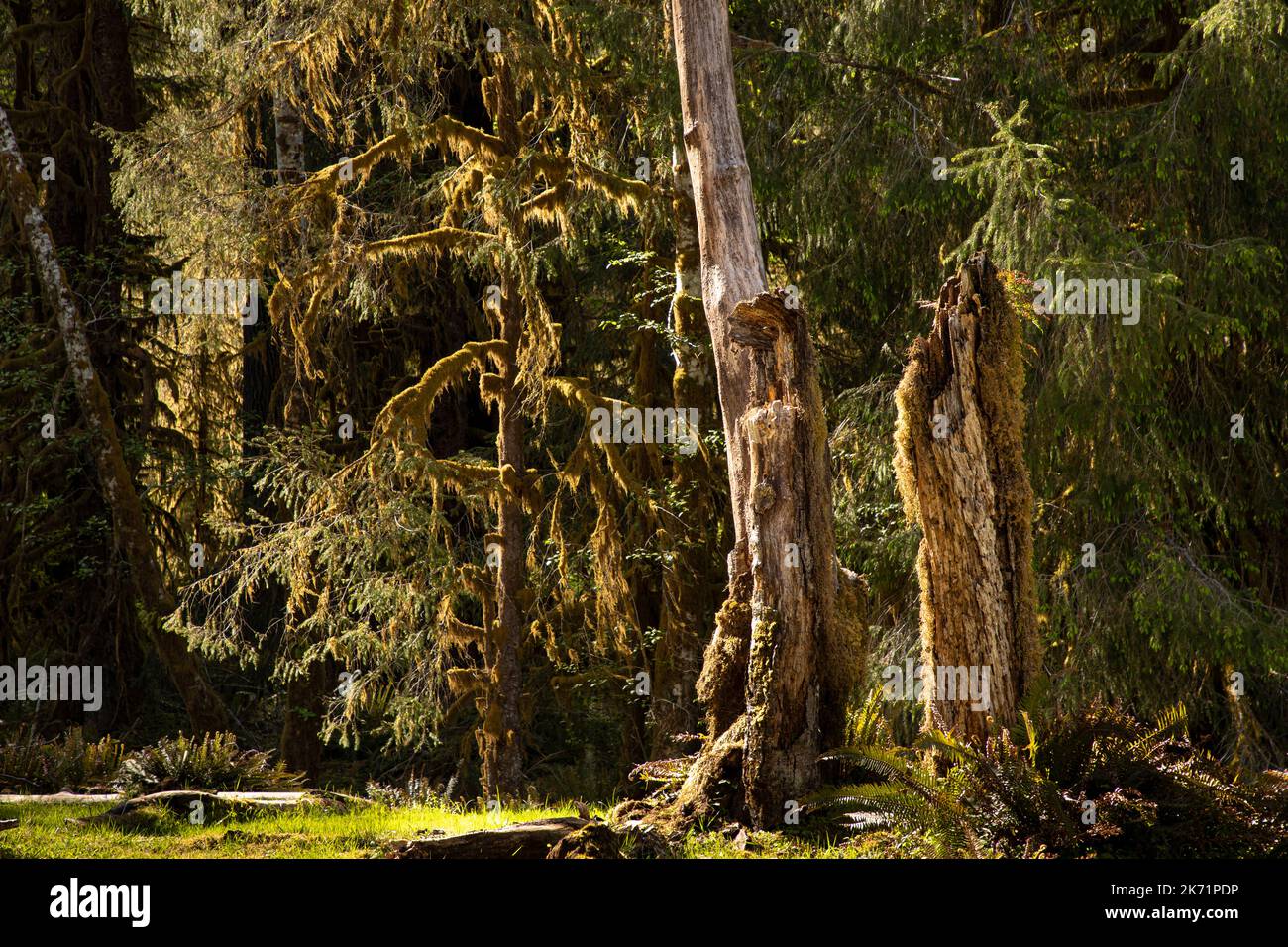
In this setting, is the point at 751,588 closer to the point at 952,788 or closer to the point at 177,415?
the point at 952,788

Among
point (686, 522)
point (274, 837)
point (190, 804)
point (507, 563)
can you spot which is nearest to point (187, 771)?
point (190, 804)

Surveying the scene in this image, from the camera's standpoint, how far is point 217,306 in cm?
1335

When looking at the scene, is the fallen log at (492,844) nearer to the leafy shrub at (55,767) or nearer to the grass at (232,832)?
the grass at (232,832)

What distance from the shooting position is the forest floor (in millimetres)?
6746

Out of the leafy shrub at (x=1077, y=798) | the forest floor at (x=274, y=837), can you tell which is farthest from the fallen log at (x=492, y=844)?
the leafy shrub at (x=1077, y=798)

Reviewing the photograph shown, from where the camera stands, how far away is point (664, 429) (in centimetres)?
1327

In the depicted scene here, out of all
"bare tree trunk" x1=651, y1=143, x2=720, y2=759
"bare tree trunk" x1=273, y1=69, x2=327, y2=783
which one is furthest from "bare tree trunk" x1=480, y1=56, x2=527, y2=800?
"bare tree trunk" x1=273, y1=69, x2=327, y2=783

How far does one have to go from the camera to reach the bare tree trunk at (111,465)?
45.9ft

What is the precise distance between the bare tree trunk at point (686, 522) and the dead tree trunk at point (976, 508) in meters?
5.60

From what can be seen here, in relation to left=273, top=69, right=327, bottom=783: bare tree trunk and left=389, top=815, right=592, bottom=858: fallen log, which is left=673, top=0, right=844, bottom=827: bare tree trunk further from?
left=273, top=69, right=327, bottom=783: bare tree trunk

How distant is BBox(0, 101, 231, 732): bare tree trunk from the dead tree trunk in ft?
30.9

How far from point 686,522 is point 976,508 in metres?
6.43

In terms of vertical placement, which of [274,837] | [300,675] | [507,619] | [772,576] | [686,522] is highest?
[686,522]

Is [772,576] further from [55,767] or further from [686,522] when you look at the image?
[55,767]
